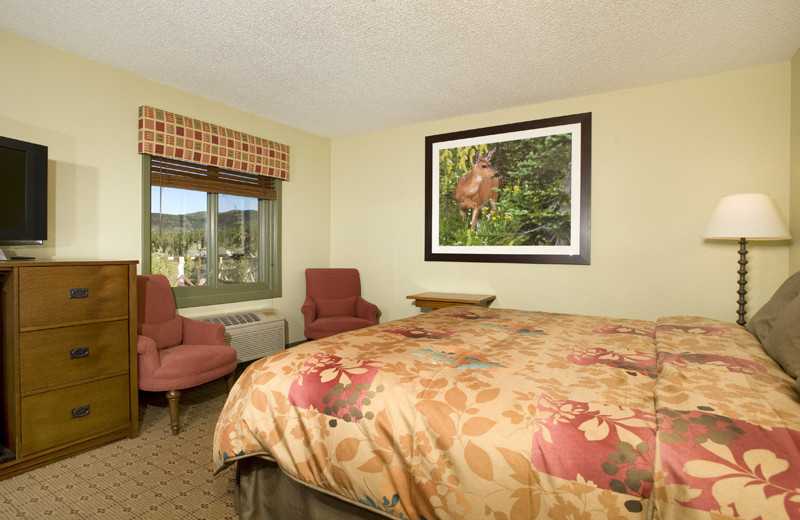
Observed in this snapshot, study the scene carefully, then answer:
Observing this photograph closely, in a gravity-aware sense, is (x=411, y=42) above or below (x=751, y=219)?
above

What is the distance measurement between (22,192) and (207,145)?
157cm

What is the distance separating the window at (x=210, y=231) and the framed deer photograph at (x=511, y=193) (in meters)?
1.76

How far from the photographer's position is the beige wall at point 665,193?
10.4 feet

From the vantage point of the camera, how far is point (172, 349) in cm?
302

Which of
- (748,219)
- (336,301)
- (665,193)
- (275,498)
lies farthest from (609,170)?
(275,498)

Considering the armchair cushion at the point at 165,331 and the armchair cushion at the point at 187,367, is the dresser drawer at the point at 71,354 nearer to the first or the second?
the armchair cushion at the point at 187,367

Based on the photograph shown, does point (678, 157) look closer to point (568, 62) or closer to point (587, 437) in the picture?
point (568, 62)

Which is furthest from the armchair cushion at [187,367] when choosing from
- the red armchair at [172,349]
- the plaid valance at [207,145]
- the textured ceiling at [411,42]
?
the textured ceiling at [411,42]

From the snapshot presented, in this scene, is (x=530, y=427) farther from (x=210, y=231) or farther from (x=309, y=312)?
(x=210, y=231)

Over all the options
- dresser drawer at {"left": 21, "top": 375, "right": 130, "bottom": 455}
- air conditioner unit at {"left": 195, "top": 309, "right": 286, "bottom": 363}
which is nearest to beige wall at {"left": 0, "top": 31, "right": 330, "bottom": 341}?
air conditioner unit at {"left": 195, "top": 309, "right": 286, "bottom": 363}

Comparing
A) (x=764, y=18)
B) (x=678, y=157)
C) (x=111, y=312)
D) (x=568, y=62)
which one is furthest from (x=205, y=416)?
(x=764, y=18)

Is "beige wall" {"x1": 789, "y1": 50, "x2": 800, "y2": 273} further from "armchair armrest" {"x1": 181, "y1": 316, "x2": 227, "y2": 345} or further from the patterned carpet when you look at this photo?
"armchair armrest" {"x1": 181, "y1": 316, "x2": 227, "y2": 345}

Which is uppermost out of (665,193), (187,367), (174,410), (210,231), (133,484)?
(665,193)

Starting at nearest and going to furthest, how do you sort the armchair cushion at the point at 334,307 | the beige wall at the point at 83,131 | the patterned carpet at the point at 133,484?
the patterned carpet at the point at 133,484 → the beige wall at the point at 83,131 → the armchair cushion at the point at 334,307
